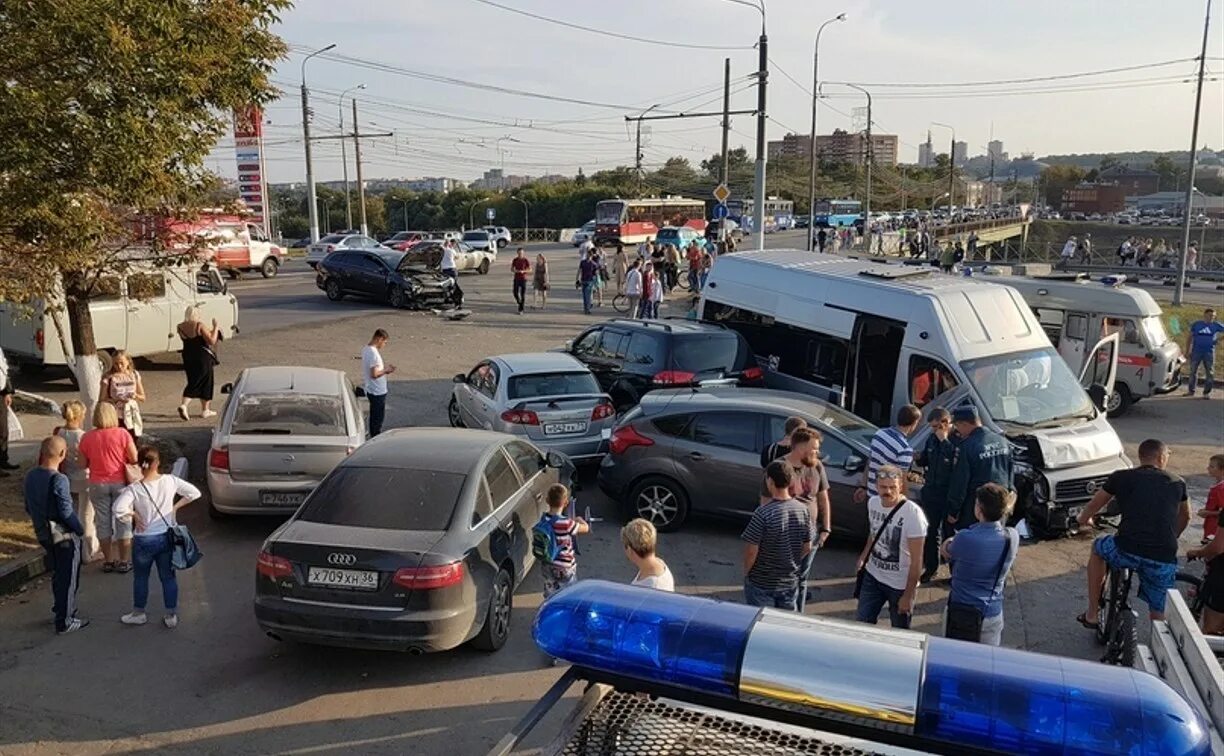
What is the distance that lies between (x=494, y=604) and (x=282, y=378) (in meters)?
4.59

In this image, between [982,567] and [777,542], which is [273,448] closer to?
[777,542]

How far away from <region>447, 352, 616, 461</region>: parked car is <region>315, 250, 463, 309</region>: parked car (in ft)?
47.4

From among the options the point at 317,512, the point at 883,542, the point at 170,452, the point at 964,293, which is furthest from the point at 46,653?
the point at 964,293

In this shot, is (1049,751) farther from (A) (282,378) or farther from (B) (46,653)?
(A) (282,378)

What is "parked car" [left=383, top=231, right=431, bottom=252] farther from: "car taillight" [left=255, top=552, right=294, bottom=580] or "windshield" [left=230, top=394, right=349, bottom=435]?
"car taillight" [left=255, top=552, right=294, bottom=580]

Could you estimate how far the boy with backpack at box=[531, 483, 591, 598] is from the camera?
21.6 feet

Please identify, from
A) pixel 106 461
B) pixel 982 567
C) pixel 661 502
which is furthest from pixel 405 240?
pixel 982 567

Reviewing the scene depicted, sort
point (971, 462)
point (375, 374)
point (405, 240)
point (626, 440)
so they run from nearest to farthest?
1. point (971, 462)
2. point (626, 440)
3. point (375, 374)
4. point (405, 240)

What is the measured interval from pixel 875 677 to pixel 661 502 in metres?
7.12

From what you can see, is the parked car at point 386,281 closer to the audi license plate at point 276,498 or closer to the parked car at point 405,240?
the parked car at point 405,240

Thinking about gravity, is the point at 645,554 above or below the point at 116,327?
below

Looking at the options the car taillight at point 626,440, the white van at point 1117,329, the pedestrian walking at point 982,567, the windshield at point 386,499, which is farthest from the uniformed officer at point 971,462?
the white van at point 1117,329

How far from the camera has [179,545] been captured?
22.8 ft

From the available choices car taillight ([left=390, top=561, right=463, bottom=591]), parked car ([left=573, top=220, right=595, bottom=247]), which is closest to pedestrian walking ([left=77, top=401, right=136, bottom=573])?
car taillight ([left=390, top=561, right=463, bottom=591])
